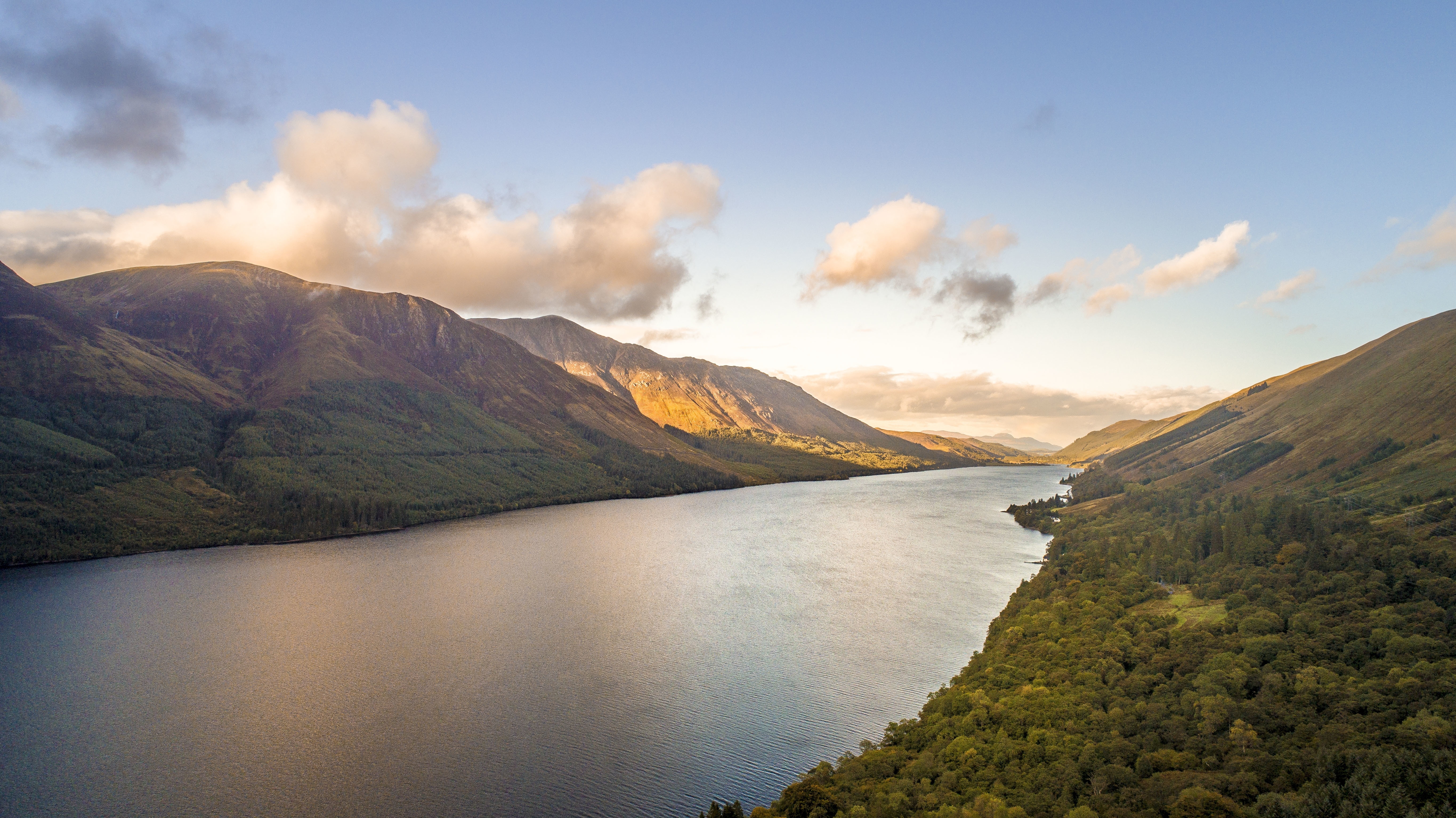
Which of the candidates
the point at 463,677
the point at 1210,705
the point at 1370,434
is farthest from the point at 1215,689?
the point at 1370,434

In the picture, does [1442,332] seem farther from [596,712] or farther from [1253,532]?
[596,712]

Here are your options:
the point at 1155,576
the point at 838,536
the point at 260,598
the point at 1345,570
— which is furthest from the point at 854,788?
the point at 838,536

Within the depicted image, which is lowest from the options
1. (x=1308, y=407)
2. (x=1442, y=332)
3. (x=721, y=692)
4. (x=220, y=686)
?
(x=721, y=692)

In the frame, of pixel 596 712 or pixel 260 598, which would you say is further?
pixel 260 598

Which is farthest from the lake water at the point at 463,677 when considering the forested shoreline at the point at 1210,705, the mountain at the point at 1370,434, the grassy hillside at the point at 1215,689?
the mountain at the point at 1370,434

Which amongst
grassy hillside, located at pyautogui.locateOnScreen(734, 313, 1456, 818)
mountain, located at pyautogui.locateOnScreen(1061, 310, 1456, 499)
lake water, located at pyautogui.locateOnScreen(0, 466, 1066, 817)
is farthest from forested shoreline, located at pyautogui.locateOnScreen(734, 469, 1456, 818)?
mountain, located at pyautogui.locateOnScreen(1061, 310, 1456, 499)

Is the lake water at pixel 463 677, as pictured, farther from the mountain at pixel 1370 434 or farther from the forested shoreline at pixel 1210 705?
the mountain at pixel 1370 434

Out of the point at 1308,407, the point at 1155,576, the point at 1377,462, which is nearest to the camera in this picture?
the point at 1155,576
